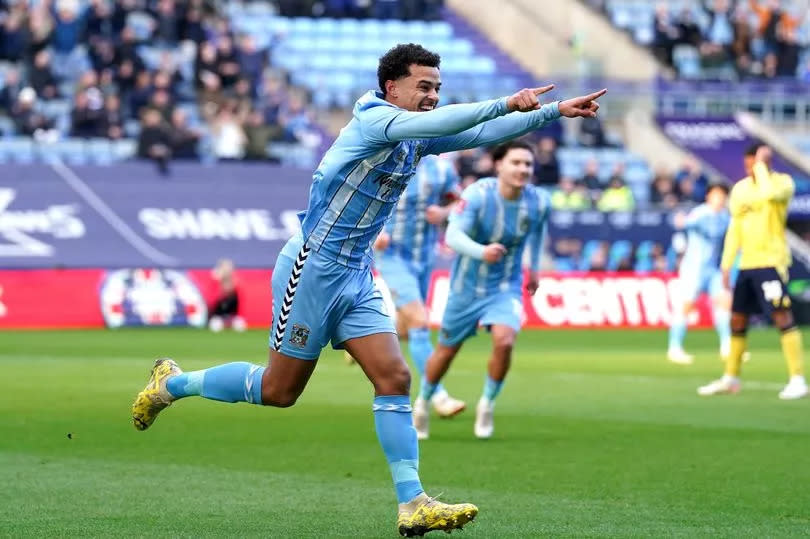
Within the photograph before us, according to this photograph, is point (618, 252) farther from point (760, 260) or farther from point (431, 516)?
point (431, 516)

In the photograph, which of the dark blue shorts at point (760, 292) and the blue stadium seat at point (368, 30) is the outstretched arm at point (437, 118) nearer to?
the dark blue shorts at point (760, 292)

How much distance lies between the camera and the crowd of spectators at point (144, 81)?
30562mm

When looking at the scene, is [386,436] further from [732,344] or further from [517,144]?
[732,344]

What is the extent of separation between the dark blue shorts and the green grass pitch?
2.89 feet

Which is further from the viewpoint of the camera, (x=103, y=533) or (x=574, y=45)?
(x=574, y=45)

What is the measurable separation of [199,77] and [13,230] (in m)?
5.30

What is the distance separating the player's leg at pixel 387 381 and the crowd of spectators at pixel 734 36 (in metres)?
32.7

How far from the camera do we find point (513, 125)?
7422mm

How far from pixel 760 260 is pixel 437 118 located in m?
9.64

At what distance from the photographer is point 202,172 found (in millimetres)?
30797

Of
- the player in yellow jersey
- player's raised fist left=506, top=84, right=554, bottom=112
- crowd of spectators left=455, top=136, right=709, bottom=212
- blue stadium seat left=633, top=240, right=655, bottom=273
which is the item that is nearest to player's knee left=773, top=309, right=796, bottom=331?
the player in yellow jersey

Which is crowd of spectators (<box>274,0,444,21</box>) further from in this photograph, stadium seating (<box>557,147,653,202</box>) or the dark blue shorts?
the dark blue shorts

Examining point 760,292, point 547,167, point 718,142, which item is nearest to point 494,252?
point 760,292

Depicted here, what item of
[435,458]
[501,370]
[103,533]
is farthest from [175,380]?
[501,370]
